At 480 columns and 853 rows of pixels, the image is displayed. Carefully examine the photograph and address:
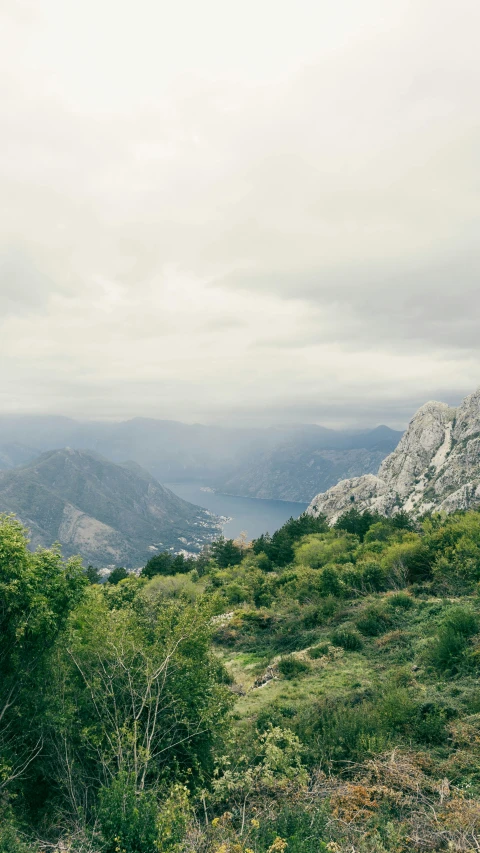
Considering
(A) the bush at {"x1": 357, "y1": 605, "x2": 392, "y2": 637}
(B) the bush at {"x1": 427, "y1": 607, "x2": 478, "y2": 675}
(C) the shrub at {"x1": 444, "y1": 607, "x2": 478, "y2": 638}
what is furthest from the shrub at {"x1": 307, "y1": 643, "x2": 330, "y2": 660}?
(C) the shrub at {"x1": 444, "y1": 607, "x2": 478, "y2": 638}

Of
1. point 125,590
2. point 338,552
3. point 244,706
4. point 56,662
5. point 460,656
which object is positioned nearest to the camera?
point 56,662

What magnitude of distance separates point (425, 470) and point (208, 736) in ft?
403

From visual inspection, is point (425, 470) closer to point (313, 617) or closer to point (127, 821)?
point (313, 617)

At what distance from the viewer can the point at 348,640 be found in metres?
21.0

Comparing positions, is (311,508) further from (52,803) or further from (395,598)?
(52,803)

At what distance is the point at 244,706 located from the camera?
17.1 meters

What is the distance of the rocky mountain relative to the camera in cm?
10250

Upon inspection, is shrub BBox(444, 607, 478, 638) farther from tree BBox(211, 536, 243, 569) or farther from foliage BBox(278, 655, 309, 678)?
tree BBox(211, 536, 243, 569)

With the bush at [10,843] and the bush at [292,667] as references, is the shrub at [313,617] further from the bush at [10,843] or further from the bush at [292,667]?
the bush at [10,843]

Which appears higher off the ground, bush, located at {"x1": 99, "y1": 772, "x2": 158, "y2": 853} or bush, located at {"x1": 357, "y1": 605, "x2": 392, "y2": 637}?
bush, located at {"x1": 99, "y1": 772, "x2": 158, "y2": 853}

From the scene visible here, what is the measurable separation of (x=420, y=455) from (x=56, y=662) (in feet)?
433


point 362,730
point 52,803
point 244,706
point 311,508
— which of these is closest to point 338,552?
point 244,706

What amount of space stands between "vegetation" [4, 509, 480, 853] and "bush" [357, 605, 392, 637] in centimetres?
172

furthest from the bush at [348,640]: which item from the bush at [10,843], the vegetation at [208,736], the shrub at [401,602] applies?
the bush at [10,843]
